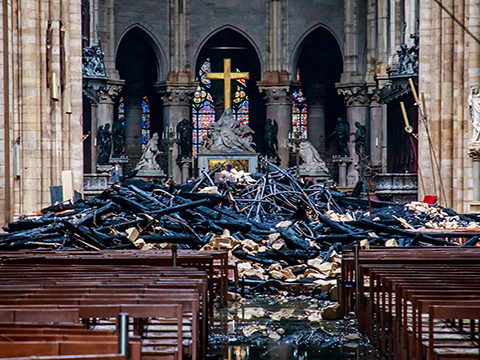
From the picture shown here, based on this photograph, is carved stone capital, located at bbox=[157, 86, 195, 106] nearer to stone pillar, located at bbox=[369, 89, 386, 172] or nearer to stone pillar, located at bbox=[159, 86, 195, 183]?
stone pillar, located at bbox=[159, 86, 195, 183]

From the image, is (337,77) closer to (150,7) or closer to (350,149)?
(350,149)

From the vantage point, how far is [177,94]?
1500 inches

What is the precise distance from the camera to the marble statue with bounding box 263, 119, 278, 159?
38188mm

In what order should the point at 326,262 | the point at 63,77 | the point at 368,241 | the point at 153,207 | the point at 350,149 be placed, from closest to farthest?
the point at 326,262, the point at 368,241, the point at 153,207, the point at 63,77, the point at 350,149

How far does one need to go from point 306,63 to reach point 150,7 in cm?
783

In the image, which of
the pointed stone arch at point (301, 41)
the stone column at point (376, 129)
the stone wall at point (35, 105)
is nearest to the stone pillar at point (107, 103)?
the pointed stone arch at point (301, 41)

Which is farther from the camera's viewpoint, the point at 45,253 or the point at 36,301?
the point at 45,253

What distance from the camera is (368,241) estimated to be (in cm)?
1395

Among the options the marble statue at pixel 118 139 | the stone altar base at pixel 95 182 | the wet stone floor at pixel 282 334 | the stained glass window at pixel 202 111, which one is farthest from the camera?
the stained glass window at pixel 202 111

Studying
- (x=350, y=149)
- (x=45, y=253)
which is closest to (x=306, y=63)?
(x=350, y=149)

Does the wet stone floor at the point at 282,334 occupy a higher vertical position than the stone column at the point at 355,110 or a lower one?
lower

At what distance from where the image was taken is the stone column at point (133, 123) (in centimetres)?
3983

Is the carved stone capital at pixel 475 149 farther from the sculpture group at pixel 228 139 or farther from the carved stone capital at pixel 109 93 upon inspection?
the carved stone capital at pixel 109 93

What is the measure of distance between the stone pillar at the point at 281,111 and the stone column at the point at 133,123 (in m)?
5.70
